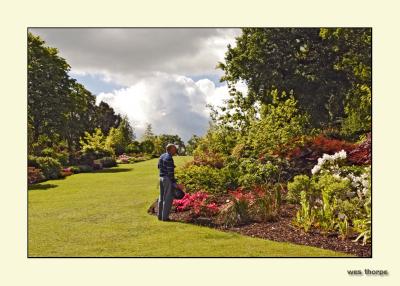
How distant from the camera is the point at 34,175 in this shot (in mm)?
19297

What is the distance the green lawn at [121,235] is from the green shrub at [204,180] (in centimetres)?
126

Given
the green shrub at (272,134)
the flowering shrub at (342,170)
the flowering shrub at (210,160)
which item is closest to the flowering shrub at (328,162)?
the flowering shrub at (342,170)

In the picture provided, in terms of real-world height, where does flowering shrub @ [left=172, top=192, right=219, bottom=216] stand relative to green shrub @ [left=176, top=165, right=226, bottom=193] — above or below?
below

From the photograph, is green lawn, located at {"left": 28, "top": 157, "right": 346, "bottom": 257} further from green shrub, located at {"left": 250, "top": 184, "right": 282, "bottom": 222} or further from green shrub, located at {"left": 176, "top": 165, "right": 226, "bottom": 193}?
green shrub, located at {"left": 176, "top": 165, "right": 226, "bottom": 193}

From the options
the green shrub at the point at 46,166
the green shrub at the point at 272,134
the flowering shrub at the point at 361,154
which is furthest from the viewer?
the green shrub at the point at 46,166

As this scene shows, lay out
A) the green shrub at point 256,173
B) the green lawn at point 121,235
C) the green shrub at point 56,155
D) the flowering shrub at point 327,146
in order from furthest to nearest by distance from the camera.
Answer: the green shrub at point 56,155, the flowering shrub at point 327,146, the green shrub at point 256,173, the green lawn at point 121,235

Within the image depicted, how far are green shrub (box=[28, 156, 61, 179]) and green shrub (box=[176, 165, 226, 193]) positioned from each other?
9731mm

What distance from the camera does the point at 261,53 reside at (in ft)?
75.0

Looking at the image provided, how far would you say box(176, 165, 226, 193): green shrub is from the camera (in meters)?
12.3

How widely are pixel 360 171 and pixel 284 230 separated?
2637 mm

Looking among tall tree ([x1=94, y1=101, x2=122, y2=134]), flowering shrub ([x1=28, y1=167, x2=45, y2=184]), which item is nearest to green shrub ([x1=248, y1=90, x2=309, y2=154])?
flowering shrub ([x1=28, y1=167, x2=45, y2=184])

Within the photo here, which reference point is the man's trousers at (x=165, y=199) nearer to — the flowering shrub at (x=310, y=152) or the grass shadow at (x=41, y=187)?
the flowering shrub at (x=310, y=152)

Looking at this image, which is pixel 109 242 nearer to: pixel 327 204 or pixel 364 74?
pixel 327 204

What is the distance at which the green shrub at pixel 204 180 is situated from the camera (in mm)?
12258
